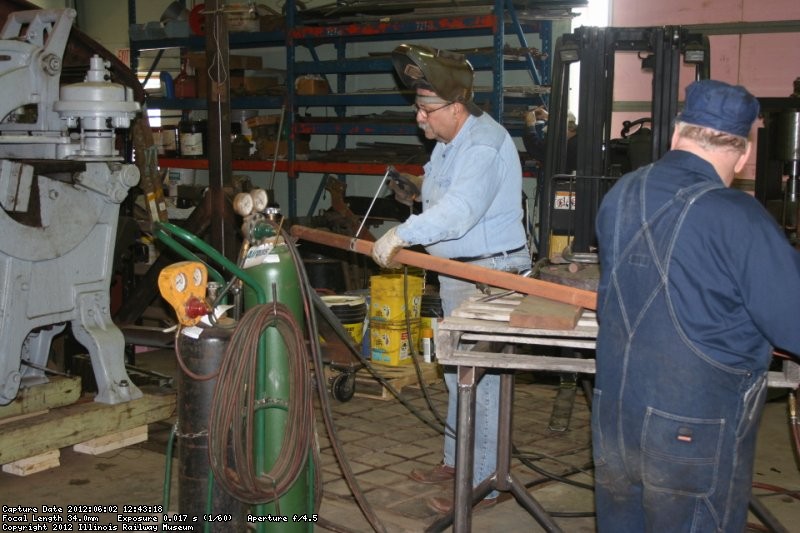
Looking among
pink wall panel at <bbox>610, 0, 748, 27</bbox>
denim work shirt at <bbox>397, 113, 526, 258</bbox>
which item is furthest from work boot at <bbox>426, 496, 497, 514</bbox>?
pink wall panel at <bbox>610, 0, 748, 27</bbox>

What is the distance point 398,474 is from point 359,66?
499 centimetres

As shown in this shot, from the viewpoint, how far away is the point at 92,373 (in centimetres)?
511

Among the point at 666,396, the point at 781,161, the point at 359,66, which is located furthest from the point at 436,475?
the point at 359,66

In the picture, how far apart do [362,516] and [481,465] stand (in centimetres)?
55

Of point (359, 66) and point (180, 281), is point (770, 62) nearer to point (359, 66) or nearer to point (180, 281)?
point (359, 66)

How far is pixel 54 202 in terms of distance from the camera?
4.41 meters

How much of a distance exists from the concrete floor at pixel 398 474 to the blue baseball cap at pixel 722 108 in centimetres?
204

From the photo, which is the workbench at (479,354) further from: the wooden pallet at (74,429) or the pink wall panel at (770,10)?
the pink wall panel at (770,10)

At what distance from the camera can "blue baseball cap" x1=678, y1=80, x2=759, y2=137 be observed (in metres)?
2.46

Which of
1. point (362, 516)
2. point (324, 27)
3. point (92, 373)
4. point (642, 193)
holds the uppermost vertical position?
point (324, 27)

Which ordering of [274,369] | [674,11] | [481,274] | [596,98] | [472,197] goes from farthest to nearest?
[674,11] < [596,98] < [472,197] < [481,274] < [274,369]

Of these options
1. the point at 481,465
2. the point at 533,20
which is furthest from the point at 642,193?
the point at 533,20

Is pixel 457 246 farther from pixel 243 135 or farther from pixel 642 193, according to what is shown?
pixel 243 135

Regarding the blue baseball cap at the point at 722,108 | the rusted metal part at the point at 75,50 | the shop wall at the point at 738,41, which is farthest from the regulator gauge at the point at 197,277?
the shop wall at the point at 738,41
